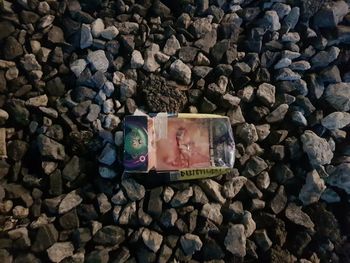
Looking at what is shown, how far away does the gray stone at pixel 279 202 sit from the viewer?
1749 mm

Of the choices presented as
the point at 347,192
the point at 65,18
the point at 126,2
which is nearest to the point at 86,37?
the point at 65,18

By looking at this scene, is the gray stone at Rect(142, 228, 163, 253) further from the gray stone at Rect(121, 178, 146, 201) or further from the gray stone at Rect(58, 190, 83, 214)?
the gray stone at Rect(58, 190, 83, 214)

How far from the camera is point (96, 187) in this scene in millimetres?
1703

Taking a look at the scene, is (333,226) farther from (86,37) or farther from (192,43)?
(86,37)

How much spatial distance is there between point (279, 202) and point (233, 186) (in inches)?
7.8

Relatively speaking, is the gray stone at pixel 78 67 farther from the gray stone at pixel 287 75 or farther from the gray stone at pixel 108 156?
the gray stone at pixel 287 75

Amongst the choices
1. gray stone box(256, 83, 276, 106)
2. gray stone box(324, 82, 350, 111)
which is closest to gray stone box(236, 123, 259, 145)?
gray stone box(256, 83, 276, 106)

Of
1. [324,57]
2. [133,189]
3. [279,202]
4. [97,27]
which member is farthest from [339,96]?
[97,27]

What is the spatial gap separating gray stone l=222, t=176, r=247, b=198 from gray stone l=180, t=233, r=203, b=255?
214 mm

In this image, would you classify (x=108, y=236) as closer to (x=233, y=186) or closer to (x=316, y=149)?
(x=233, y=186)

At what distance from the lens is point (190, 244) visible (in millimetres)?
1648

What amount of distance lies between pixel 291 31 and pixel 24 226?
141 centimetres

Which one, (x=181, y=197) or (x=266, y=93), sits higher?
(x=266, y=93)

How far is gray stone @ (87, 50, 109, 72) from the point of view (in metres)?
1.79
